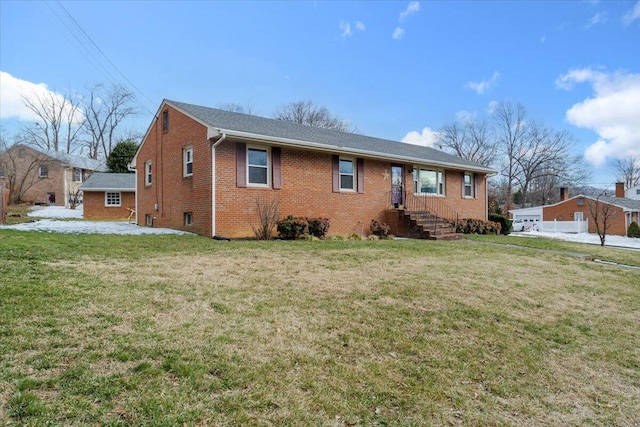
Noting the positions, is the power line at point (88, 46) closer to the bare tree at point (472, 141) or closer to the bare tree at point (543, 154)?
the bare tree at point (472, 141)

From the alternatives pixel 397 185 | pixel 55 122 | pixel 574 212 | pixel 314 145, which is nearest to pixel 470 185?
pixel 397 185

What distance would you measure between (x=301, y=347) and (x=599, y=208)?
41361 millimetres

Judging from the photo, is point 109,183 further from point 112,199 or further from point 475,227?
point 475,227

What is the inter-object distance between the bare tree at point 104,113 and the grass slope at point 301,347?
137 feet

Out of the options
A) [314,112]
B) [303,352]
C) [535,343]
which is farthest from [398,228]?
[314,112]

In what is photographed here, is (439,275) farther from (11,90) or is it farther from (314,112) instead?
(11,90)

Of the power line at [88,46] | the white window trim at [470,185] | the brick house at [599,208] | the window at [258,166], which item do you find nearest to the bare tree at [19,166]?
the power line at [88,46]

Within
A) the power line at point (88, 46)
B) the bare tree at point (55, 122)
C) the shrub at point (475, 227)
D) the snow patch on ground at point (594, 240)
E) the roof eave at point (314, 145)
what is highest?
the bare tree at point (55, 122)

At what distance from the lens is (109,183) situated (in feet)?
82.0

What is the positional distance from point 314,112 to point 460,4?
28.0 metres

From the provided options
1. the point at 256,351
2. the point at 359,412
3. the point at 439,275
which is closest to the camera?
the point at 359,412

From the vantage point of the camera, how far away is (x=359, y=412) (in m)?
2.42

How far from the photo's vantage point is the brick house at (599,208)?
34.2 m

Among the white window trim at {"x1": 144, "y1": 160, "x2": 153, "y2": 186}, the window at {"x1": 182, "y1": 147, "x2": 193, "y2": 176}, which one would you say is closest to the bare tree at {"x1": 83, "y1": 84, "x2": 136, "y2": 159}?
the white window trim at {"x1": 144, "y1": 160, "x2": 153, "y2": 186}
